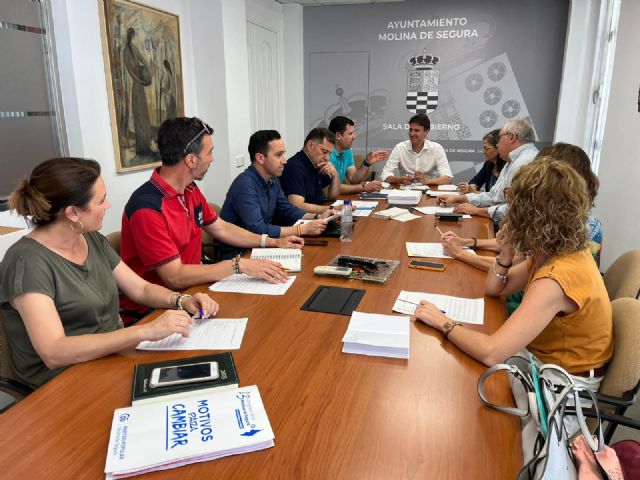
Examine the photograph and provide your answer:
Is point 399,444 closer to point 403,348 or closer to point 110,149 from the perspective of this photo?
point 403,348

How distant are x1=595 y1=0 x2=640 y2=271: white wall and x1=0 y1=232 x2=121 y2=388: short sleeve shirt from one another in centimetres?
328

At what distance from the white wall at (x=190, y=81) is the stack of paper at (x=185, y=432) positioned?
2.82m

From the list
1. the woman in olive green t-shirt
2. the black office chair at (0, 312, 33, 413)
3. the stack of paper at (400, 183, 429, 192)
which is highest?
the woman in olive green t-shirt

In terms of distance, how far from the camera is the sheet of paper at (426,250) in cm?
235

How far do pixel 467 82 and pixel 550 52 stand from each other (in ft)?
3.13

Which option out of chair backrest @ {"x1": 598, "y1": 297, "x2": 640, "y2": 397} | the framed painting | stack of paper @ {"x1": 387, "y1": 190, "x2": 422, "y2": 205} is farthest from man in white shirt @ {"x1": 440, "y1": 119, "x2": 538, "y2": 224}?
the framed painting

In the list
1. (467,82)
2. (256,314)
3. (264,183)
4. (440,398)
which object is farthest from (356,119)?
(440,398)

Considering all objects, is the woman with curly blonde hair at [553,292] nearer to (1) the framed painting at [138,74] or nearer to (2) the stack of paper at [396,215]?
(2) the stack of paper at [396,215]

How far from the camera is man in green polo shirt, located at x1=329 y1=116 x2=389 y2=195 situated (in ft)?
14.4

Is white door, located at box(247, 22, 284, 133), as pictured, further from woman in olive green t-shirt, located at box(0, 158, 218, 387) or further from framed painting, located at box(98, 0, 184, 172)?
woman in olive green t-shirt, located at box(0, 158, 218, 387)

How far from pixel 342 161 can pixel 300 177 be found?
3.94 ft

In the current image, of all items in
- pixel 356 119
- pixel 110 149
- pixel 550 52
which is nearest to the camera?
Result: pixel 110 149

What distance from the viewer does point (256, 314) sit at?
5.41ft

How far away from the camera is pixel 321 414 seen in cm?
111
